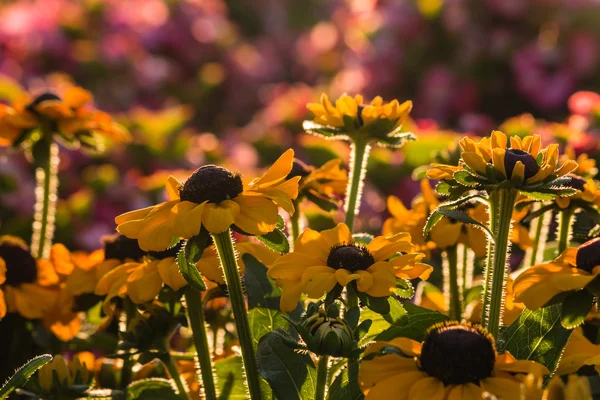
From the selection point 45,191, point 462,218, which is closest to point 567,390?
point 462,218

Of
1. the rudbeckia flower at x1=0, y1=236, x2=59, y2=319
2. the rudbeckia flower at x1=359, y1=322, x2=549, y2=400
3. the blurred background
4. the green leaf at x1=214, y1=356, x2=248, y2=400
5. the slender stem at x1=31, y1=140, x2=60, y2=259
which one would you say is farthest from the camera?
the blurred background

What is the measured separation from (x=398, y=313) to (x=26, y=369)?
0.34 m

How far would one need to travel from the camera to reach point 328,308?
0.79 meters

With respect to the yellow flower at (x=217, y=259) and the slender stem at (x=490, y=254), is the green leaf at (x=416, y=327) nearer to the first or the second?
the slender stem at (x=490, y=254)

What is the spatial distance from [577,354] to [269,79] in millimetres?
3416

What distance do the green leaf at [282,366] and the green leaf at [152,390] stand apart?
0.18 m

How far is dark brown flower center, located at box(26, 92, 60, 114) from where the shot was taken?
52.2 inches

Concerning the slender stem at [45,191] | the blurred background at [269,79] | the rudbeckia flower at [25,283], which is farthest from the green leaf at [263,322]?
the blurred background at [269,79]

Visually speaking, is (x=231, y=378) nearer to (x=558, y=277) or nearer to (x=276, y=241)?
(x=276, y=241)


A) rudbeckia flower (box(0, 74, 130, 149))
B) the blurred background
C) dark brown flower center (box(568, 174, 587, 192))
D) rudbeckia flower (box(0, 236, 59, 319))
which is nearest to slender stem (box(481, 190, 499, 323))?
dark brown flower center (box(568, 174, 587, 192))

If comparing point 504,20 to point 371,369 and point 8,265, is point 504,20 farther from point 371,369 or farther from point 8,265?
point 371,369

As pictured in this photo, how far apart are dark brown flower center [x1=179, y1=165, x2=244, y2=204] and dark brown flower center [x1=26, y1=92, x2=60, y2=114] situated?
21.4 inches

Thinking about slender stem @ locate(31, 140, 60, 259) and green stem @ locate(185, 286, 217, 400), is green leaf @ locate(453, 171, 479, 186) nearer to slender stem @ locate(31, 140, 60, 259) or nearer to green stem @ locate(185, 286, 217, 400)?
green stem @ locate(185, 286, 217, 400)

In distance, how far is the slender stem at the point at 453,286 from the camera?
1068mm
